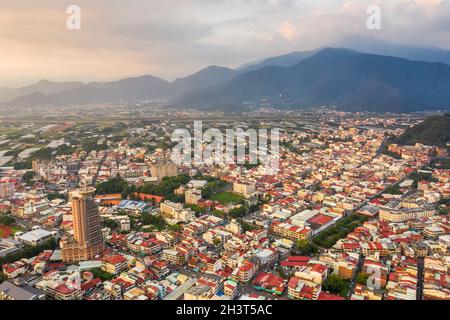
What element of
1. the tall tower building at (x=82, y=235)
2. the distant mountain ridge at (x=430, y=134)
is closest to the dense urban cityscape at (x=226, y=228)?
the tall tower building at (x=82, y=235)

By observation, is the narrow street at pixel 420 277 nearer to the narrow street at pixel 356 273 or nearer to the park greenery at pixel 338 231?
the narrow street at pixel 356 273

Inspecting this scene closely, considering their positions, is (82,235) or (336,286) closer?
(336,286)

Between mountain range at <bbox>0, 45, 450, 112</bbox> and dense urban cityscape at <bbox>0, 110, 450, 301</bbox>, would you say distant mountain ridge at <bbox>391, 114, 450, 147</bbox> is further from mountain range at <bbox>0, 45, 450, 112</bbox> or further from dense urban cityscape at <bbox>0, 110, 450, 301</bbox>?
mountain range at <bbox>0, 45, 450, 112</bbox>

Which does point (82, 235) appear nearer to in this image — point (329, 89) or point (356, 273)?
point (356, 273)

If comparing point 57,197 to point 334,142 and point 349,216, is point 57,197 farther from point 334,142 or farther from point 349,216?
point 334,142

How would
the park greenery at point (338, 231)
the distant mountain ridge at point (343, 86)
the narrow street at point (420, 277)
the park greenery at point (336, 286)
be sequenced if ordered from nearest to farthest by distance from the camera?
1. the narrow street at point (420, 277)
2. the park greenery at point (336, 286)
3. the park greenery at point (338, 231)
4. the distant mountain ridge at point (343, 86)

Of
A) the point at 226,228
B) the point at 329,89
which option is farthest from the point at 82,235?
the point at 329,89
